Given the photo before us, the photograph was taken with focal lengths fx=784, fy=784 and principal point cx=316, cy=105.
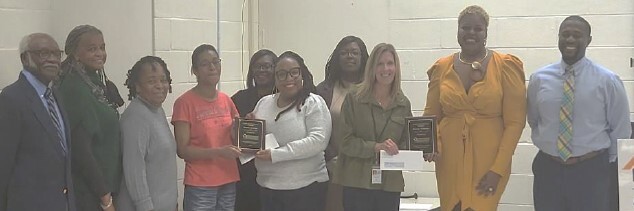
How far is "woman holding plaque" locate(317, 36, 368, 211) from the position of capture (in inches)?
173

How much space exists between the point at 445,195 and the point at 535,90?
72 cm

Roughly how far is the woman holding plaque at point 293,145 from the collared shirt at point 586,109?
1.11 metres

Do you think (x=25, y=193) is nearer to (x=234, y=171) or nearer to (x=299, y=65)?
(x=234, y=171)

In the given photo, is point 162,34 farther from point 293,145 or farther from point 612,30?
point 612,30

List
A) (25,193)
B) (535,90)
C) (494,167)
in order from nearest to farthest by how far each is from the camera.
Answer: (25,193)
(494,167)
(535,90)

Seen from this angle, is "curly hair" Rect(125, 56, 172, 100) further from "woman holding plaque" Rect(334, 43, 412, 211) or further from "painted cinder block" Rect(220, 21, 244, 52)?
"painted cinder block" Rect(220, 21, 244, 52)

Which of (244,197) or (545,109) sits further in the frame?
(244,197)

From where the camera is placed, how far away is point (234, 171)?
420cm

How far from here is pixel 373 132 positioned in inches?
154

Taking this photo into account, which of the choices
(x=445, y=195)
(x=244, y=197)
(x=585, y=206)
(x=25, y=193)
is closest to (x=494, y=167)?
(x=445, y=195)

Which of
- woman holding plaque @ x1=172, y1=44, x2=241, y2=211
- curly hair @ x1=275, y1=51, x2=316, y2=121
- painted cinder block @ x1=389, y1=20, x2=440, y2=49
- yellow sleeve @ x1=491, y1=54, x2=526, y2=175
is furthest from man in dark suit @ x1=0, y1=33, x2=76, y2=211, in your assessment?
painted cinder block @ x1=389, y1=20, x2=440, y2=49

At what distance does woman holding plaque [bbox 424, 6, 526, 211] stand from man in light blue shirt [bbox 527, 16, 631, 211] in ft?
0.78

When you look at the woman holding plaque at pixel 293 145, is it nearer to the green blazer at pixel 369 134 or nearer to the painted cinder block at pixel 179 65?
the green blazer at pixel 369 134

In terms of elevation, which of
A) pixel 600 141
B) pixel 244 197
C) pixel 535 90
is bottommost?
pixel 244 197
